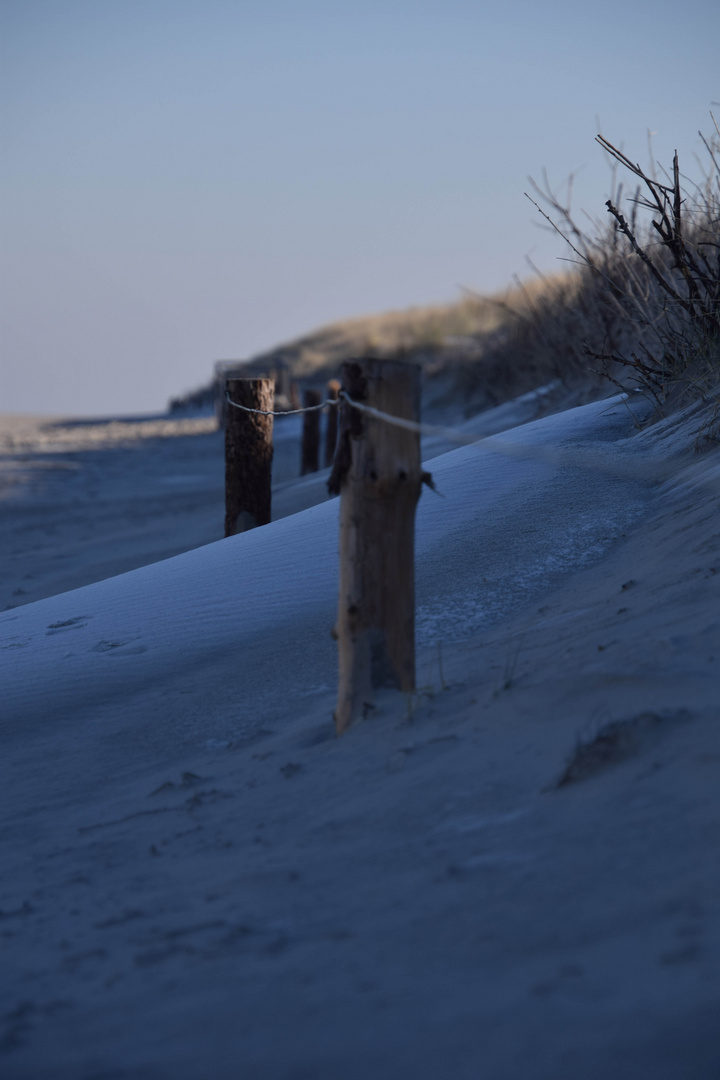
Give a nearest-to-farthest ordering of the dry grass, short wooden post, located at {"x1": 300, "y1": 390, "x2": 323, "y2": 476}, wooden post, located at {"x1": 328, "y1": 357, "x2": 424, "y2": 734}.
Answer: wooden post, located at {"x1": 328, "y1": 357, "x2": 424, "y2": 734}, the dry grass, short wooden post, located at {"x1": 300, "y1": 390, "x2": 323, "y2": 476}

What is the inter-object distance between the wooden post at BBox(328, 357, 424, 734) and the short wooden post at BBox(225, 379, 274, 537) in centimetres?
356

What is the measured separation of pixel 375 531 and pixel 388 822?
0.76 metres

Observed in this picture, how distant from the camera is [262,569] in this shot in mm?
3869

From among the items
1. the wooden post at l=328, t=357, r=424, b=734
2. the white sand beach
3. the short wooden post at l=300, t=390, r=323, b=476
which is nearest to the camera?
the white sand beach

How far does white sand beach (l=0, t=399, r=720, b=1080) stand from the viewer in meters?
1.21

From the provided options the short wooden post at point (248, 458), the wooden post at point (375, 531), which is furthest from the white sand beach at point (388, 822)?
the short wooden post at point (248, 458)

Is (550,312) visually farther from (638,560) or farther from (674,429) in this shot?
(638,560)

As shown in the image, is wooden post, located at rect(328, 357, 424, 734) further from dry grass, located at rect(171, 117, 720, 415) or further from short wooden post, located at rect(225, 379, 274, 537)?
short wooden post, located at rect(225, 379, 274, 537)

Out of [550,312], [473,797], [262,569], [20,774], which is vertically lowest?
[20,774]

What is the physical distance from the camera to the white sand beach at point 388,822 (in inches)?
47.6

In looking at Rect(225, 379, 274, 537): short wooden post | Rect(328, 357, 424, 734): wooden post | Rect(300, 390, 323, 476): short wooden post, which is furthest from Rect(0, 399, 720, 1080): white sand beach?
Rect(300, 390, 323, 476): short wooden post

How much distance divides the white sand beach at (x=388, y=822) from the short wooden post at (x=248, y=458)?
2033mm

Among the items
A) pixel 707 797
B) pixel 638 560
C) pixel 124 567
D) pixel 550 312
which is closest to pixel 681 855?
pixel 707 797

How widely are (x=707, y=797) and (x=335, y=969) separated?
0.66m
